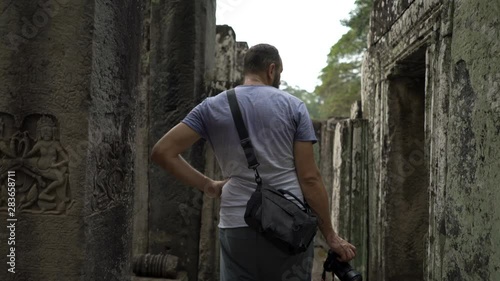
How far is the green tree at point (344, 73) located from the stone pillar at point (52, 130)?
16.4 metres

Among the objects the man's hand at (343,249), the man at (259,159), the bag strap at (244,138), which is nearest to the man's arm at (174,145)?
the man at (259,159)

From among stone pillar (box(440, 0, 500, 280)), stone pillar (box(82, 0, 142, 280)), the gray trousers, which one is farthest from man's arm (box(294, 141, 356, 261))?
stone pillar (box(82, 0, 142, 280))

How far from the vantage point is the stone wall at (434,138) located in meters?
2.37

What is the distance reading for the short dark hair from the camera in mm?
2217

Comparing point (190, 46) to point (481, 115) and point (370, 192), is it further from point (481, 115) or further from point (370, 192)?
point (481, 115)

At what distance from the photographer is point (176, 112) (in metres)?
4.54

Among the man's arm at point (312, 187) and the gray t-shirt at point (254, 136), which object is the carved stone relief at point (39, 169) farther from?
the man's arm at point (312, 187)

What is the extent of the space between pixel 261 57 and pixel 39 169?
→ 3.86 feet

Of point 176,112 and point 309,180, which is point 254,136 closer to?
point 309,180

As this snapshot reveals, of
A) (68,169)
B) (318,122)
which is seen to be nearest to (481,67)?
(68,169)

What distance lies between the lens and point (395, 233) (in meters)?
4.55

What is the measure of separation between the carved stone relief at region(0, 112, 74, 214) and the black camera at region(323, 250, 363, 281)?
124 centimetres

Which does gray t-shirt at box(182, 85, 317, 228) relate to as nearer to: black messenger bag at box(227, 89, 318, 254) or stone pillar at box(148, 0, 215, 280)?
black messenger bag at box(227, 89, 318, 254)

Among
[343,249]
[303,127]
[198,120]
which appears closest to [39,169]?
[198,120]
